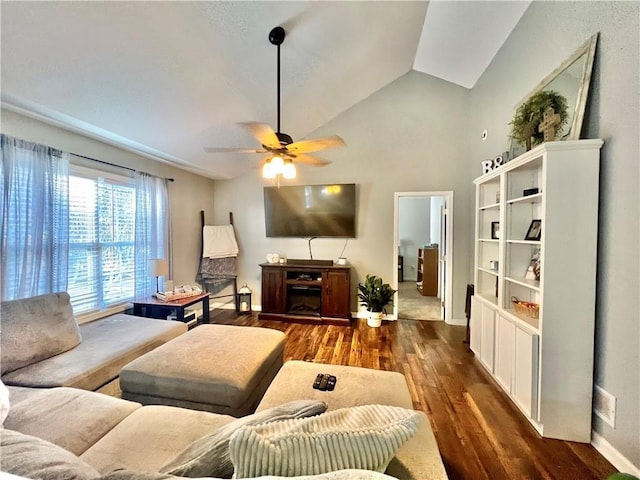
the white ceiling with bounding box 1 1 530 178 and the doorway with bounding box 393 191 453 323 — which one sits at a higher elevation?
the white ceiling with bounding box 1 1 530 178

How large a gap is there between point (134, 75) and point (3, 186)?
1355 mm

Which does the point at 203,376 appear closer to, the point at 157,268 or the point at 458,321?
the point at 157,268

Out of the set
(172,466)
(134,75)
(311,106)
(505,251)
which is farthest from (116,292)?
(505,251)

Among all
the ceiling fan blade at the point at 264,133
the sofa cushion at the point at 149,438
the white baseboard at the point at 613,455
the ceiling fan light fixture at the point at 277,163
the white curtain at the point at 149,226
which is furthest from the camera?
the white curtain at the point at 149,226

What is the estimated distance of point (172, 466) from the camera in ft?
2.85

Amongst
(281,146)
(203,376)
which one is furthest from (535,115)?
(203,376)

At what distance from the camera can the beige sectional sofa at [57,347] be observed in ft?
5.62

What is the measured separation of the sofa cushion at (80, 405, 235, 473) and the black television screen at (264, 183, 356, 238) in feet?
10.9

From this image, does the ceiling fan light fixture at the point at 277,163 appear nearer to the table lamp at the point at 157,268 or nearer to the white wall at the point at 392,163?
the table lamp at the point at 157,268

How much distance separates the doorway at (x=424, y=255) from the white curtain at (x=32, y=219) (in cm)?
411

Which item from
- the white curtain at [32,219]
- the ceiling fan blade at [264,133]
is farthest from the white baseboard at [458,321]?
the white curtain at [32,219]

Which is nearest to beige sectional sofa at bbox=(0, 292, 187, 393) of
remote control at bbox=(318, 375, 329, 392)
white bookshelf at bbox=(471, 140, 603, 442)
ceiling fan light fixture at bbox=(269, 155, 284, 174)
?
remote control at bbox=(318, 375, 329, 392)

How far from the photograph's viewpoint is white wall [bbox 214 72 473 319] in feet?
13.4

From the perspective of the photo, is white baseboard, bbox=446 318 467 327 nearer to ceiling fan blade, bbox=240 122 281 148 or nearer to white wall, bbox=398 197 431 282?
white wall, bbox=398 197 431 282
